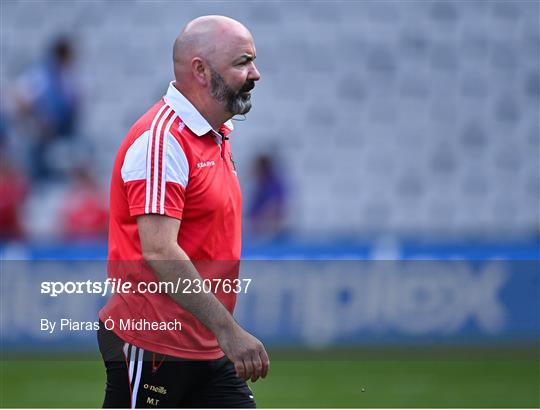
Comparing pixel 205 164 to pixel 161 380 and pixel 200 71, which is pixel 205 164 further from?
pixel 161 380

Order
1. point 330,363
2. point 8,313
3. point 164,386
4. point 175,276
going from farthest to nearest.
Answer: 1. point 330,363
2. point 8,313
3. point 164,386
4. point 175,276

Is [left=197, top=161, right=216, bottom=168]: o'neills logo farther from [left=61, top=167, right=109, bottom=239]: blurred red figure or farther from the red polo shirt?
[left=61, top=167, right=109, bottom=239]: blurred red figure

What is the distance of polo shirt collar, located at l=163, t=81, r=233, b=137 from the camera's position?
4211mm

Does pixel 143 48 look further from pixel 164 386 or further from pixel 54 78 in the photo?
pixel 164 386

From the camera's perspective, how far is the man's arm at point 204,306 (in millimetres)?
3926

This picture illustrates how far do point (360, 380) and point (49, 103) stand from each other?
522 centimetres

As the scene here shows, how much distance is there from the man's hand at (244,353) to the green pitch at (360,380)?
151 inches

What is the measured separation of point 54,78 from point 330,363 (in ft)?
16.0

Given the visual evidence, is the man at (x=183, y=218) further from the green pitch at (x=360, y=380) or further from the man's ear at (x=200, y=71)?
the green pitch at (x=360, y=380)

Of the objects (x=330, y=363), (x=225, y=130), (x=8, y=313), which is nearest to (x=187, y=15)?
(x=330, y=363)

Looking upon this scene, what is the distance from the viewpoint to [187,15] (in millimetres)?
14297
